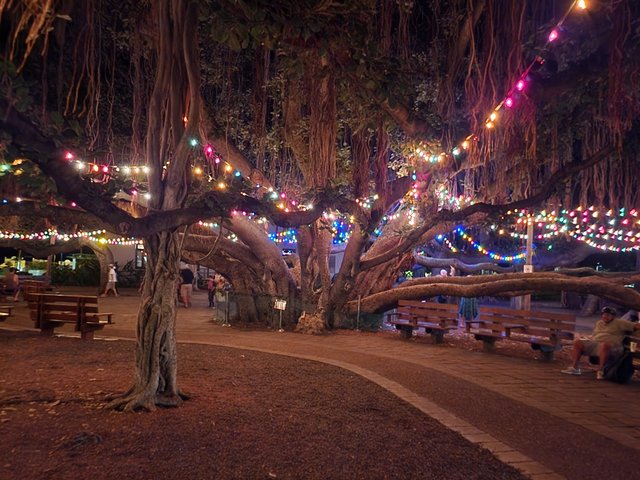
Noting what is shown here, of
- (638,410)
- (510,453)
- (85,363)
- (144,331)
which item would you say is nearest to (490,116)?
(638,410)

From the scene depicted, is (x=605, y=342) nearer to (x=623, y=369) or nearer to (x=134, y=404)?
(x=623, y=369)

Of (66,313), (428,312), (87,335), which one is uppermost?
(428,312)

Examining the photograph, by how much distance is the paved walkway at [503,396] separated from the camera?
447cm

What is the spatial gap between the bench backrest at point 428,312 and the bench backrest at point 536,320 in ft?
2.36

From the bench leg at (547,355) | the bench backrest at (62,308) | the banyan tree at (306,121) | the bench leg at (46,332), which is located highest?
the banyan tree at (306,121)

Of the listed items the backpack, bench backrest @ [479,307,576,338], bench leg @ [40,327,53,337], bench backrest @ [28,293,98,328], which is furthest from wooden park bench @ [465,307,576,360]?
bench leg @ [40,327,53,337]

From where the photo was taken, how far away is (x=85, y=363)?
7492 mm

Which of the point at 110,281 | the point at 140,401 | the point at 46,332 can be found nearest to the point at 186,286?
the point at 110,281

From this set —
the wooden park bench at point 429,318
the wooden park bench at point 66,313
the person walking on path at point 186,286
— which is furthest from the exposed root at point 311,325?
the person walking on path at point 186,286

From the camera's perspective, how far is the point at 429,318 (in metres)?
11.5

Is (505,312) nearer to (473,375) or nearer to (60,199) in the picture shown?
(473,375)

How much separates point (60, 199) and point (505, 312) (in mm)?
8260

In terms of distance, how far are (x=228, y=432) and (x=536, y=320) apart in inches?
276

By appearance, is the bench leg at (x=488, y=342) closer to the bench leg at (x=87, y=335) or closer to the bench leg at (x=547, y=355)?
the bench leg at (x=547, y=355)
